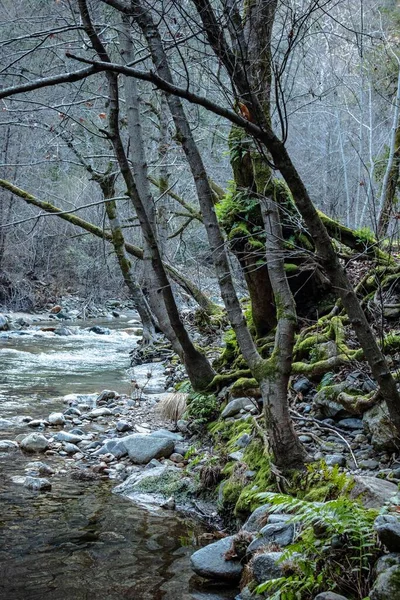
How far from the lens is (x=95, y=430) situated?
301 inches

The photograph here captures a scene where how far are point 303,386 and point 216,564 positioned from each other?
101 inches

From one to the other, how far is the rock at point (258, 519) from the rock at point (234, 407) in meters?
2.31

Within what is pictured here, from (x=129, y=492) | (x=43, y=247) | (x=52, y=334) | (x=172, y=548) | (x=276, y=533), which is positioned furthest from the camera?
(x=43, y=247)

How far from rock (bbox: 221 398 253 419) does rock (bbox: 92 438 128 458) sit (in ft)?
4.03

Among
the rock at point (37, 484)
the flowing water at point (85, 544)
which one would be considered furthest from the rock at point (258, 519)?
the rock at point (37, 484)

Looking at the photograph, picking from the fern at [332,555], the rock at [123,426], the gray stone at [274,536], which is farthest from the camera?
the rock at [123,426]

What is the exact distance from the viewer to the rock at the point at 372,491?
313 centimetres

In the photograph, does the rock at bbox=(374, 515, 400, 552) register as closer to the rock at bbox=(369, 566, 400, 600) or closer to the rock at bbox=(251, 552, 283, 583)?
the rock at bbox=(369, 566, 400, 600)

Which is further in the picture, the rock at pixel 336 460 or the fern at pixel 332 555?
the rock at pixel 336 460

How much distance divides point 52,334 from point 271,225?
568 inches

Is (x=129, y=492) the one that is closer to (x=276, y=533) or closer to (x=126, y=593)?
(x=126, y=593)

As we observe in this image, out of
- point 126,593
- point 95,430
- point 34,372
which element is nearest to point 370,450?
point 126,593

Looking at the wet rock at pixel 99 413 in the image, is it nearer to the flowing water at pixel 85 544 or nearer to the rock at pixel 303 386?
the flowing water at pixel 85 544

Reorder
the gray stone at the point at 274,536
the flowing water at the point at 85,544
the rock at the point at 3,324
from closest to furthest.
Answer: the gray stone at the point at 274,536
the flowing water at the point at 85,544
the rock at the point at 3,324
